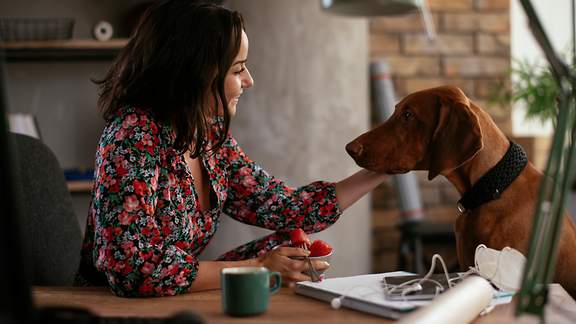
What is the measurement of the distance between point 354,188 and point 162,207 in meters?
0.49

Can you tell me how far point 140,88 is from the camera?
1562mm

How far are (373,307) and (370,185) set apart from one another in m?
0.74

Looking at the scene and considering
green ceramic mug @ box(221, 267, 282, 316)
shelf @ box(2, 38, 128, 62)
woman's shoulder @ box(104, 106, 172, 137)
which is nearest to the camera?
green ceramic mug @ box(221, 267, 282, 316)

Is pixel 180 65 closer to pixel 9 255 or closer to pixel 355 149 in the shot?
pixel 355 149

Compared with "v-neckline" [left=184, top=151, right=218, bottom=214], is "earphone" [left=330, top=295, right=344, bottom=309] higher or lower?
lower

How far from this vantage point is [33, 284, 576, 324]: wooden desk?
3.32 feet

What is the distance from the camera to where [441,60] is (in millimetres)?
3867

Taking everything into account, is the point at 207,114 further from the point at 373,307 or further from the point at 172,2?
the point at 373,307

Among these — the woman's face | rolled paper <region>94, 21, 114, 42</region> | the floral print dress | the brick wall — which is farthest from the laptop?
the brick wall

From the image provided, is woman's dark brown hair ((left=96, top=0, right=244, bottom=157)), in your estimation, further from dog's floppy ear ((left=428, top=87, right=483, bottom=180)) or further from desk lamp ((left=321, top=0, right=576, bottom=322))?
desk lamp ((left=321, top=0, right=576, bottom=322))

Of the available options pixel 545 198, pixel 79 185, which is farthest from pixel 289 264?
pixel 79 185

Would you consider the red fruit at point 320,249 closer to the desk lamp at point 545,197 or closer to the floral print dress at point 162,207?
the floral print dress at point 162,207

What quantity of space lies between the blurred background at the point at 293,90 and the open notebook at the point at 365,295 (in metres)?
2.14

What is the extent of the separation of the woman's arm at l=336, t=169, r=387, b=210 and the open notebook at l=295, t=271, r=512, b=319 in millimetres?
472
